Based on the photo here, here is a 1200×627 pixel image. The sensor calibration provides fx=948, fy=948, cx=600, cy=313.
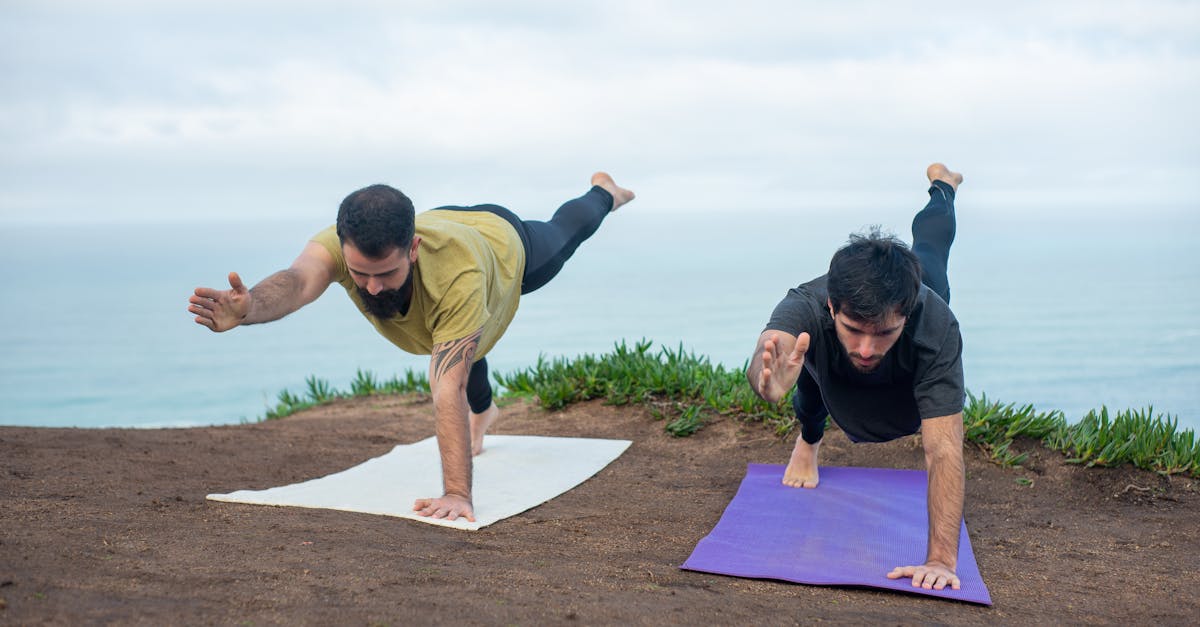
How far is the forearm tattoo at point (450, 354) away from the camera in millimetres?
2857

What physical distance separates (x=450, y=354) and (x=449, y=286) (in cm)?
22

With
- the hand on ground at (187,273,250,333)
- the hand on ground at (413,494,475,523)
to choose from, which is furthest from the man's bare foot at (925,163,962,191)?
the hand on ground at (187,273,250,333)

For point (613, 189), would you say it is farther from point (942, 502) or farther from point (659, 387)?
point (942, 502)

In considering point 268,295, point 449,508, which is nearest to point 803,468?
point 449,508

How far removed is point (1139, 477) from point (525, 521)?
2.37 m

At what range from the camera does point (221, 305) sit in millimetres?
2531

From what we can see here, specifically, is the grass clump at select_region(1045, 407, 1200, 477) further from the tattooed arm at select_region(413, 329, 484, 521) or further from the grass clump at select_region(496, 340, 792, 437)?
the tattooed arm at select_region(413, 329, 484, 521)

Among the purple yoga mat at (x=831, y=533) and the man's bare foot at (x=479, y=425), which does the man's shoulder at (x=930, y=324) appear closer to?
the purple yoga mat at (x=831, y=533)

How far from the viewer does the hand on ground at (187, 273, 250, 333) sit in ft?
8.14

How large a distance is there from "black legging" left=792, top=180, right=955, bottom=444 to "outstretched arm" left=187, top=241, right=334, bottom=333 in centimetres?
156

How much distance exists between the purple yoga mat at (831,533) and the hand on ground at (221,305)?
1.40 meters

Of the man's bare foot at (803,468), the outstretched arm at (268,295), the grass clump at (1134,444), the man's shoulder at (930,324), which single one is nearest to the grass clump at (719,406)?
the grass clump at (1134,444)

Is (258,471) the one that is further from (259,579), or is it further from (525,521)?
(259,579)

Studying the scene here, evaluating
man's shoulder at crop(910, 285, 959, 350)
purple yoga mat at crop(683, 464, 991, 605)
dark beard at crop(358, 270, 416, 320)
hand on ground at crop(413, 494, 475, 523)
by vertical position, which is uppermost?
dark beard at crop(358, 270, 416, 320)
